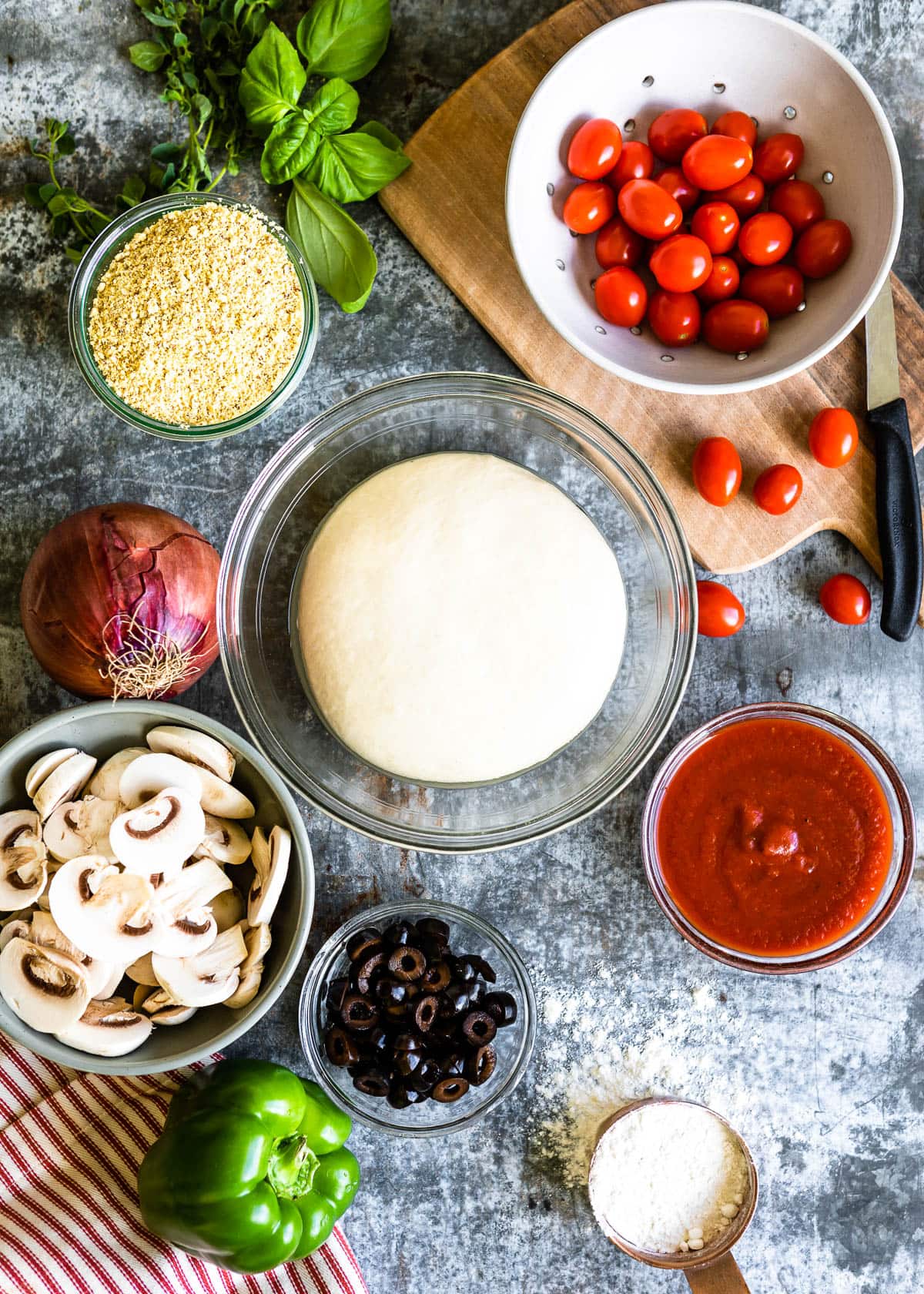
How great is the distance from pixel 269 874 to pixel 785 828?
30.5 inches

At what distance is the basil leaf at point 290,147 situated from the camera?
55.0 inches

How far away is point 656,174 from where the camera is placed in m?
1.48

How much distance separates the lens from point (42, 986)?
50.5 inches

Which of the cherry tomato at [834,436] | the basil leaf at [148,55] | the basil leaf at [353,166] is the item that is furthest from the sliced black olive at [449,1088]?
the basil leaf at [148,55]

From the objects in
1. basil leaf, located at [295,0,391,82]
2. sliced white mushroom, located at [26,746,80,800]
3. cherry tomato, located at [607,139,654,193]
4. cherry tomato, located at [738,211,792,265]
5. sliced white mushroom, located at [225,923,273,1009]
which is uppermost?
basil leaf, located at [295,0,391,82]

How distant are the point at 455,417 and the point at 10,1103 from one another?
4.15 feet

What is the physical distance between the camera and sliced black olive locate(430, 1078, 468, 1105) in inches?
57.4

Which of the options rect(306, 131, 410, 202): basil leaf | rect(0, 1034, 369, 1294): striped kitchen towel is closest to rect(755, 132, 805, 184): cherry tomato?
rect(306, 131, 410, 202): basil leaf

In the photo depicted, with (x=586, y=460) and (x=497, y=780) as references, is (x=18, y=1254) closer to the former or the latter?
(x=497, y=780)

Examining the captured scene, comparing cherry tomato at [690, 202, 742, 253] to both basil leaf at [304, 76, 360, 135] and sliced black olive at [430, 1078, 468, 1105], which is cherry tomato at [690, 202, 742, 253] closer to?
basil leaf at [304, 76, 360, 135]

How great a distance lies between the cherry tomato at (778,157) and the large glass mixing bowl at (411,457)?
1.48 ft

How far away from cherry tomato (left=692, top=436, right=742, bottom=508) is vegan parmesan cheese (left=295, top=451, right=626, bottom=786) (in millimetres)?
197

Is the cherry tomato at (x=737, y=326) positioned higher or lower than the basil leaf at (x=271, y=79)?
lower

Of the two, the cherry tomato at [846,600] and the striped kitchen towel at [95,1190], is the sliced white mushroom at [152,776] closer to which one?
the striped kitchen towel at [95,1190]
